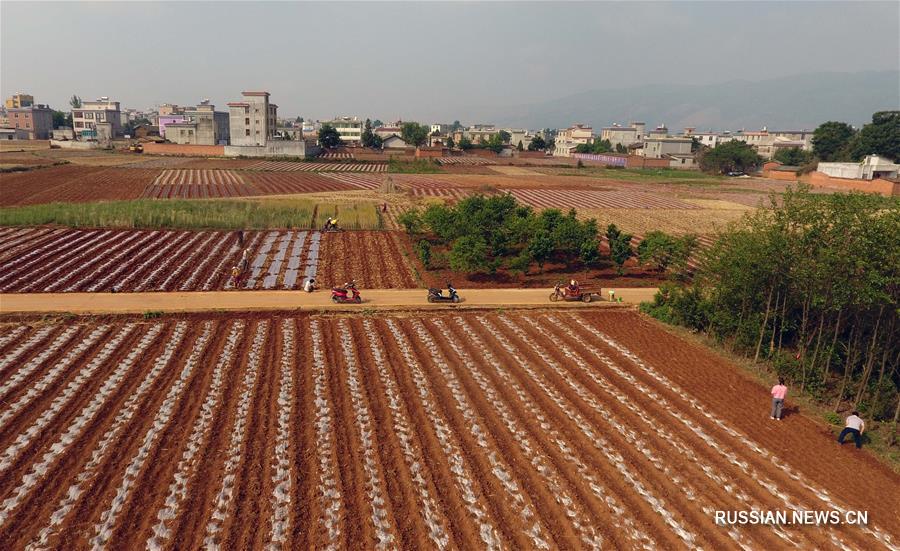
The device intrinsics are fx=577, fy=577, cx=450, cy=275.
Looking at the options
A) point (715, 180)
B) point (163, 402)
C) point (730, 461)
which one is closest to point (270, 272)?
point (163, 402)

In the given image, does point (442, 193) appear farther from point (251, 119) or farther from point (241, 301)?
point (251, 119)

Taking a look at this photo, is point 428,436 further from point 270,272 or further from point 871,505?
point 270,272

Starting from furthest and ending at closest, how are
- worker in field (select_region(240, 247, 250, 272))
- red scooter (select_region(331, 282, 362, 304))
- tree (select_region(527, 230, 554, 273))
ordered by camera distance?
tree (select_region(527, 230, 554, 273)) < worker in field (select_region(240, 247, 250, 272)) < red scooter (select_region(331, 282, 362, 304))

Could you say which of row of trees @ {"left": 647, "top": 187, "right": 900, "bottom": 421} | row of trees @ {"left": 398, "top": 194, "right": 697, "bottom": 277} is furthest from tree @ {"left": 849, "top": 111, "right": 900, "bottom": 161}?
row of trees @ {"left": 647, "top": 187, "right": 900, "bottom": 421}

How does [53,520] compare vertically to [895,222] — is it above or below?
below

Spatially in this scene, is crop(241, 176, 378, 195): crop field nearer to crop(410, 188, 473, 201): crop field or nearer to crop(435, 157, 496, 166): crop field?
crop(410, 188, 473, 201): crop field

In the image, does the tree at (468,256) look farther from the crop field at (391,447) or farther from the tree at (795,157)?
the tree at (795,157)
